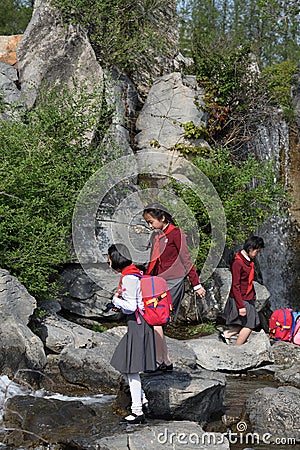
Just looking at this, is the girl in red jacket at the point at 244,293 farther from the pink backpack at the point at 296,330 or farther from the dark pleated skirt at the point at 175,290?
the dark pleated skirt at the point at 175,290

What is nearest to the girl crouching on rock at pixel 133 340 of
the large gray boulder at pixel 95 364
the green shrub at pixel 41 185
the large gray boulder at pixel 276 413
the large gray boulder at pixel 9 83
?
the large gray boulder at pixel 276 413

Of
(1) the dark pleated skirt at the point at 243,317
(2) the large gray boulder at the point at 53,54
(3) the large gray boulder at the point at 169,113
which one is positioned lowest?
(1) the dark pleated skirt at the point at 243,317

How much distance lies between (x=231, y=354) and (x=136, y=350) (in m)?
3.28

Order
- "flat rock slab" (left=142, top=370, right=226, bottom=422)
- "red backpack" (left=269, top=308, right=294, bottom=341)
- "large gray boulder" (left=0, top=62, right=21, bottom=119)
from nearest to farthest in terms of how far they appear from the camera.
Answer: "flat rock slab" (left=142, top=370, right=226, bottom=422), "red backpack" (left=269, top=308, right=294, bottom=341), "large gray boulder" (left=0, top=62, right=21, bottom=119)

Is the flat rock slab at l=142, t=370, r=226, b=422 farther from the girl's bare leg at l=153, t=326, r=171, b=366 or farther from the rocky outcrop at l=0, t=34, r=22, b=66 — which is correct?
the rocky outcrop at l=0, t=34, r=22, b=66

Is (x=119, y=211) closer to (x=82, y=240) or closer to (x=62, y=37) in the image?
(x=82, y=240)

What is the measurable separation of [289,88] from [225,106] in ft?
13.8

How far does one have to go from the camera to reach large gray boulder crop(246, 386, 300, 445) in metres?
5.88

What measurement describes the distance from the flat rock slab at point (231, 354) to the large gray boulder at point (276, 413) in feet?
6.44

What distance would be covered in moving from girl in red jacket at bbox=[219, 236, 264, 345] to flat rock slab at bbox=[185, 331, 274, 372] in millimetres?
215

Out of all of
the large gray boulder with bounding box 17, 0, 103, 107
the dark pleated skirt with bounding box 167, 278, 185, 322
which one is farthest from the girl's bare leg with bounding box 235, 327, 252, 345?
the large gray boulder with bounding box 17, 0, 103, 107

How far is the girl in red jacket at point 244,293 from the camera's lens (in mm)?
8594

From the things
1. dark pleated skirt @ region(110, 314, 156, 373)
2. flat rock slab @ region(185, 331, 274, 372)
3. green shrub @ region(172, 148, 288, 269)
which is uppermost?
green shrub @ region(172, 148, 288, 269)

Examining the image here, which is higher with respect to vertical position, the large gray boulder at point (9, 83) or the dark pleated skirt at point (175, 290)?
the large gray boulder at point (9, 83)
